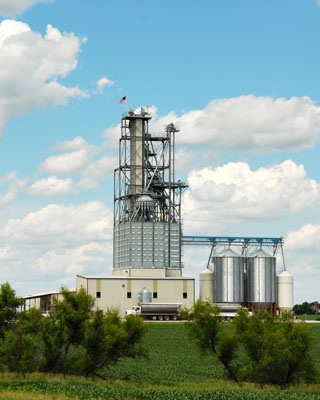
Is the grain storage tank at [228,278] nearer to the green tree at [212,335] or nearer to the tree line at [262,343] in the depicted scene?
the tree line at [262,343]

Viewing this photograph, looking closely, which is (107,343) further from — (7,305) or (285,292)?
(285,292)

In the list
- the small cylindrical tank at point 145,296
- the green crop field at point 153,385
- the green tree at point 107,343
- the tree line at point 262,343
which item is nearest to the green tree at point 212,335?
the tree line at point 262,343

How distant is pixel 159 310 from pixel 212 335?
173 feet

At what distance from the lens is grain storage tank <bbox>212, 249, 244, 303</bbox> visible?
11112 cm

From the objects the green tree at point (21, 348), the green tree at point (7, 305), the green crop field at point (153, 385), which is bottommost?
the green crop field at point (153, 385)

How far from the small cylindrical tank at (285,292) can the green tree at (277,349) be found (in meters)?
63.4

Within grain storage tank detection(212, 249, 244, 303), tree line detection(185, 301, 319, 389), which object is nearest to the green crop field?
tree line detection(185, 301, 319, 389)

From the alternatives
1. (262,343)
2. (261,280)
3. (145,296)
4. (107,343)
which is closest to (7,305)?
(107,343)

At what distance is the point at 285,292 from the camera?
113m

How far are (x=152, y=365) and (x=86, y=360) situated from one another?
980 centimetres

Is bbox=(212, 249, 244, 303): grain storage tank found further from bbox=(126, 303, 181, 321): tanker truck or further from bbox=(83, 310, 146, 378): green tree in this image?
bbox=(83, 310, 146, 378): green tree

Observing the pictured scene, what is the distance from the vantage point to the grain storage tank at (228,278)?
11112cm

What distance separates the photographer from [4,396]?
3959cm

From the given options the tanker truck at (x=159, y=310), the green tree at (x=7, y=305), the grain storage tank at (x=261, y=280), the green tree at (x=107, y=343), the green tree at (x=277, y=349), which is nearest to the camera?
the green tree at (x=277, y=349)
